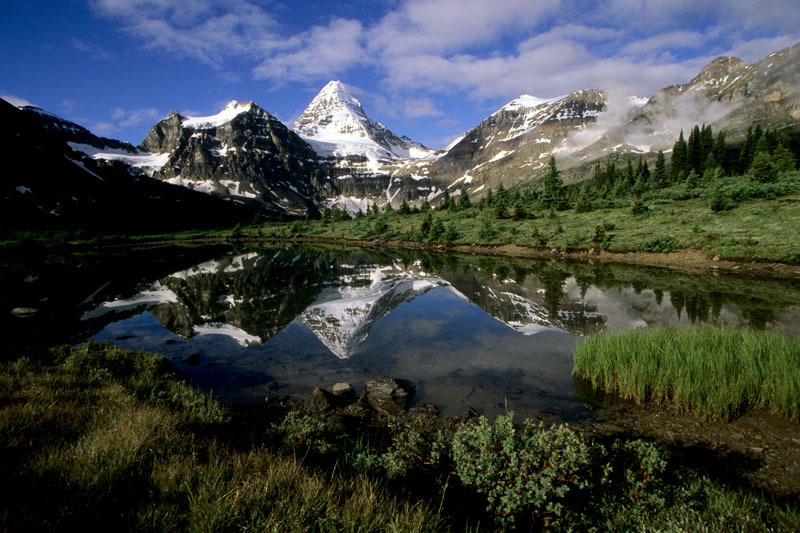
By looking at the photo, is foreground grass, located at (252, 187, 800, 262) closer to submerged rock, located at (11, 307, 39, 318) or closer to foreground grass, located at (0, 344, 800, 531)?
foreground grass, located at (0, 344, 800, 531)

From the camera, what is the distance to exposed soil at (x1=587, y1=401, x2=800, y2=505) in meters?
6.28

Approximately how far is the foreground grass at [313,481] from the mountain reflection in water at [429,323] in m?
2.55

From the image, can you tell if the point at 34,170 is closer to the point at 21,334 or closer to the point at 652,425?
the point at 21,334

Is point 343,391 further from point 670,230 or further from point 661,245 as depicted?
point 670,230

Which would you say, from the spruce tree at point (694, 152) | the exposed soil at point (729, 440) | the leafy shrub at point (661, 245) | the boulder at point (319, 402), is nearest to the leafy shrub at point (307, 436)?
the boulder at point (319, 402)

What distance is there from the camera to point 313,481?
12.8 feet

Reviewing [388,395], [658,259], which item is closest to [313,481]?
[388,395]

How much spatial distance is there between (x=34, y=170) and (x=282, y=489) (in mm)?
170920

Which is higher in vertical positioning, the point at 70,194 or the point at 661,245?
the point at 70,194

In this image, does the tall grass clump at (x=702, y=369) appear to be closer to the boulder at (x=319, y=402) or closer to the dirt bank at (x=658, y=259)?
the boulder at (x=319, y=402)

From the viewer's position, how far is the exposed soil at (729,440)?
20.6 ft

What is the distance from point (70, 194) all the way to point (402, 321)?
151 metres

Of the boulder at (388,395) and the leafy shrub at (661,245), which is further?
the leafy shrub at (661,245)

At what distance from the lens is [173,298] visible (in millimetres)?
26734
